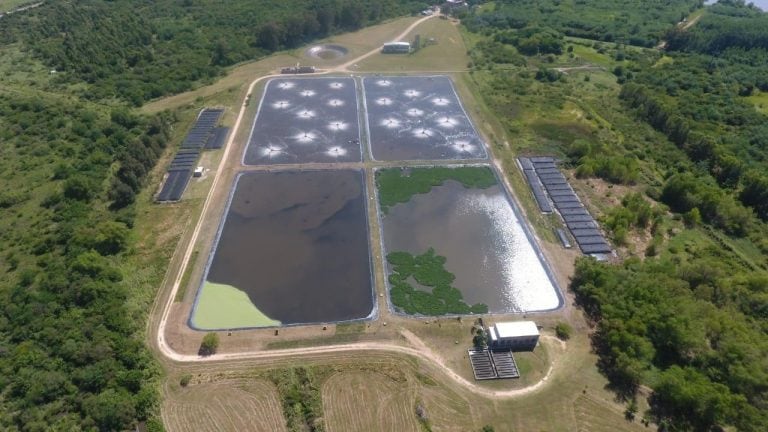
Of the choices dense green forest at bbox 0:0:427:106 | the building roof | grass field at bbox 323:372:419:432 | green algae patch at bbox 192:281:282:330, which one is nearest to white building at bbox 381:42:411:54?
dense green forest at bbox 0:0:427:106

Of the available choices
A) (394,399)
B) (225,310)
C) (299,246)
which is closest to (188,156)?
(299,246)

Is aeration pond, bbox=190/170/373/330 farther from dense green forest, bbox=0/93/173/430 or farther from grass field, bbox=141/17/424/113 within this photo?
grass field, bbox=141/17/424/113

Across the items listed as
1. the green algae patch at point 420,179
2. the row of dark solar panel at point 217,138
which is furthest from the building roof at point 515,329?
the row of dark solar panel at point 217,138

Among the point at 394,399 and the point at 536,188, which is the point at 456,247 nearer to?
the point at 536,188

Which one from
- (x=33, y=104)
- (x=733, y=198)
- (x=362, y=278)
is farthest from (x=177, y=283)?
(x=733, y=198)

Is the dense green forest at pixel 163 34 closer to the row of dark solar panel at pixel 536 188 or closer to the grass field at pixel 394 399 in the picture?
the grass field at pixel 394 399

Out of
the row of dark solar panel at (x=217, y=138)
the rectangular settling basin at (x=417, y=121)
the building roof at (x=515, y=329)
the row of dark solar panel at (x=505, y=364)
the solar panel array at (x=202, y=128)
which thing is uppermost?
the solar panel array at (x=202, y=128)

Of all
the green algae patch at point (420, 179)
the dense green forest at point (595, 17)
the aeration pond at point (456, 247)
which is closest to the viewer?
the aeration pond at point (456, 247)
